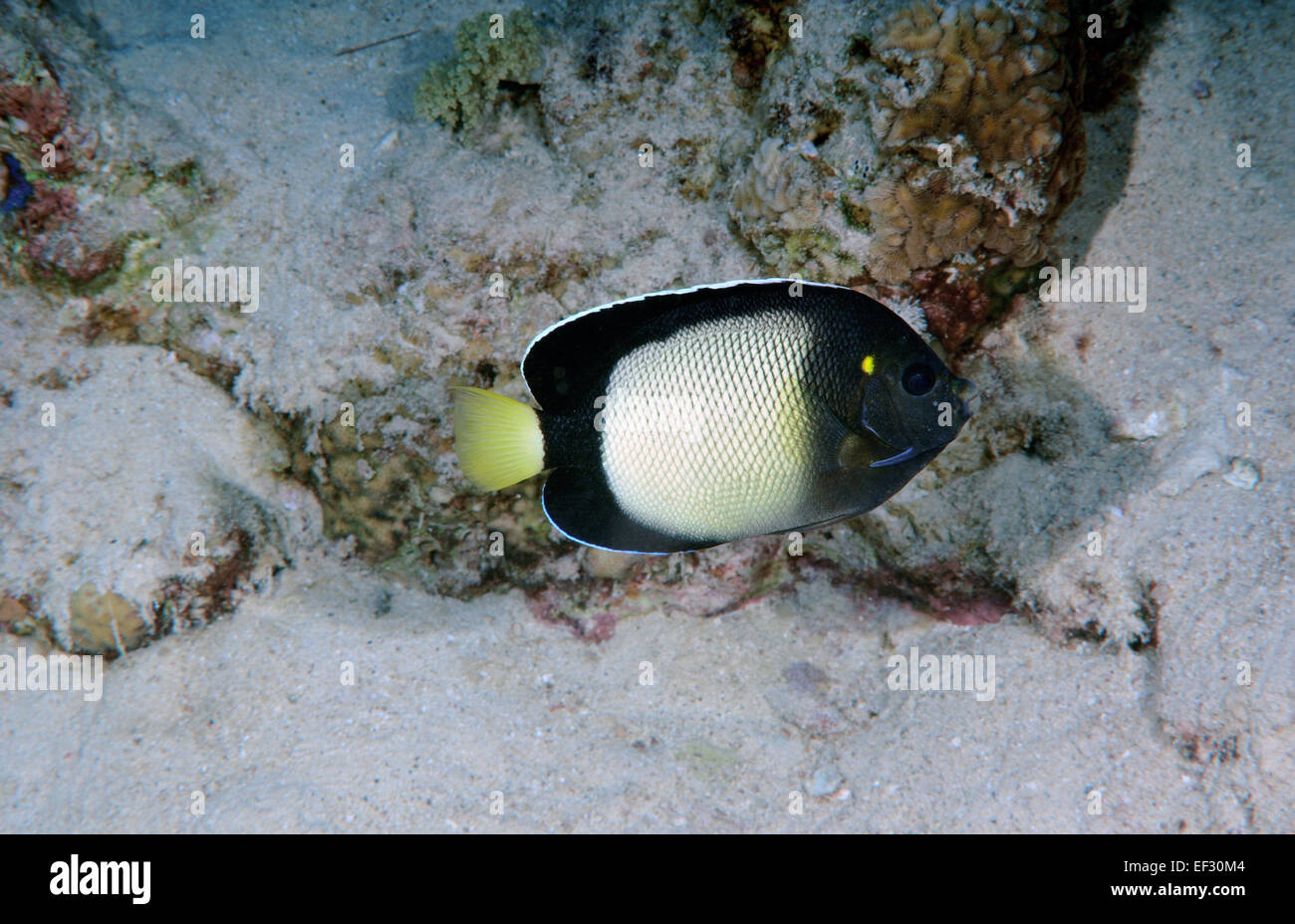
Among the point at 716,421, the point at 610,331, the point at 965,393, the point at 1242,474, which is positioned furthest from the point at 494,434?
the point at 1242,474

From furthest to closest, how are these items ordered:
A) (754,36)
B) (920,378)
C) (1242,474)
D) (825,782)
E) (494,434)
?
(754,36)
(825,782)
(1242,474)
(494,434)
(920,378)

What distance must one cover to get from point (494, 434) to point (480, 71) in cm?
245

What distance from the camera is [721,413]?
2.01 metres

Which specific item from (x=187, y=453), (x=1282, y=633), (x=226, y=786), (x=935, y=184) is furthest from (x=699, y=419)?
(x=187, y=453)

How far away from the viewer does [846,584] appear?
3.65 m

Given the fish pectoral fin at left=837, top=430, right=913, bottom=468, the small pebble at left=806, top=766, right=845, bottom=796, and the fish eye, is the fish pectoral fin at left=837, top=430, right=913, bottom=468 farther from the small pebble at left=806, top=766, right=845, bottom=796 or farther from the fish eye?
the small pebble at left=806, top=766, right=845, bottom=796

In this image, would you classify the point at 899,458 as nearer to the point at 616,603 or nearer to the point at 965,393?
the point at 965,393

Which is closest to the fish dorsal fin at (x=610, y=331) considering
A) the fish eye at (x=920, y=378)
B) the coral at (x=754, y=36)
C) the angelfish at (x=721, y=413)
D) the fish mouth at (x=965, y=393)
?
the angelfish at (x=721, y=413)

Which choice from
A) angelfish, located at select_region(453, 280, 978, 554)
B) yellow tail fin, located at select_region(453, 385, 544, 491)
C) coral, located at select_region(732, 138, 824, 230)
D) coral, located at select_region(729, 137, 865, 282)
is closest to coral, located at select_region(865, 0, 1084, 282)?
coral, located at select_region(729, 137, 865, 282)

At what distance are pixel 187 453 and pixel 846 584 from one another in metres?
3.71

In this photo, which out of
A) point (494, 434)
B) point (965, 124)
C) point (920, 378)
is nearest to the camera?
point (920, 378)

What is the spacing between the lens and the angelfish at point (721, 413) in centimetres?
200

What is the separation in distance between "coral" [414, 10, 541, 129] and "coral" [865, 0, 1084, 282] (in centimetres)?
179

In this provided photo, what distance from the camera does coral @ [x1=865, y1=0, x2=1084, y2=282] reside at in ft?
8.95
